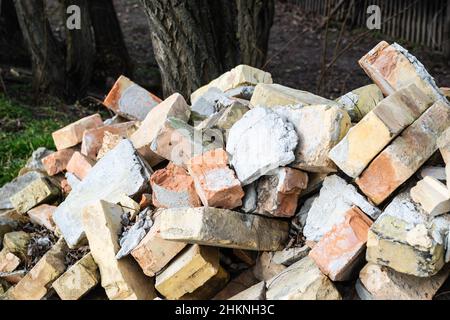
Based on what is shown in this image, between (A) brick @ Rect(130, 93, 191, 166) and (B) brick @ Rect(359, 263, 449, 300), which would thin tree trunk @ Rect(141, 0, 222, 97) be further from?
(B) brick @ Rect(359, 263, 449, 300)

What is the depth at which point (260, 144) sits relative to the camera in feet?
11.3

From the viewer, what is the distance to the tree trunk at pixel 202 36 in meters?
5.48

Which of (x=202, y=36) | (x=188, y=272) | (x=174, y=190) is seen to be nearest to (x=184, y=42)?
(x=202, y=36)

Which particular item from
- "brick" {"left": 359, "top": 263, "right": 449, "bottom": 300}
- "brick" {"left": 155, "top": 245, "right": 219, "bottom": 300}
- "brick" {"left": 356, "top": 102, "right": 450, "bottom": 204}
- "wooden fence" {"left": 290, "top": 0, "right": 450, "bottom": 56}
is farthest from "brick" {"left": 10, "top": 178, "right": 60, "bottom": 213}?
"wooden fence" {"left": 290, "top": 0, "right": 450, "bottom": 56}

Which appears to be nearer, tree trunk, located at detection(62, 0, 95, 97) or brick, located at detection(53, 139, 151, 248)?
brick, located at detection(53, 139, 151, 248)

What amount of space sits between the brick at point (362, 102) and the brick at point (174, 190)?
1.03 meters

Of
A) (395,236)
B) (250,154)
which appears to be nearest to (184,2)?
(250,154)

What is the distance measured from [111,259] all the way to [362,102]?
1.70 metres

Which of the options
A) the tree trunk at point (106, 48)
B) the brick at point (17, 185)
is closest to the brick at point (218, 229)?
the brick at point (17, 185)

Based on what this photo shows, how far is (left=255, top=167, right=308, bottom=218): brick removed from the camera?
10.9ft

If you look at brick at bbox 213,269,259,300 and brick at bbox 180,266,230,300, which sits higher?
Result: brick at bbox 180,266,230,300

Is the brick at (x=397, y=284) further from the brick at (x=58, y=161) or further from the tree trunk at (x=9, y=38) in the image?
the tree trunk at (x=9, y=38)

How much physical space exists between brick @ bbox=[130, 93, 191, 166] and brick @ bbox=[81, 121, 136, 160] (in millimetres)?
261

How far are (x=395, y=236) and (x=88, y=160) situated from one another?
218 centimetres
